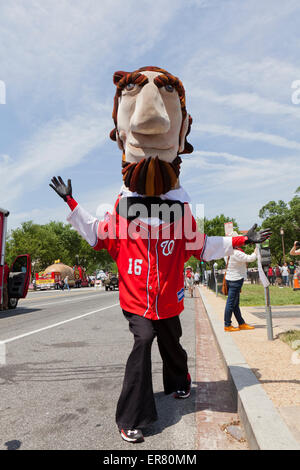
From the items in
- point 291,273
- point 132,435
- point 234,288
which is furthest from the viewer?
point 291,273

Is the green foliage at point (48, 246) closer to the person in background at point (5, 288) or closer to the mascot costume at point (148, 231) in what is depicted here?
the person in background at point (5, 288)

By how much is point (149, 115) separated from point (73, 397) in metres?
2.77

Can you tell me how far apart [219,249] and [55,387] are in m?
2.33

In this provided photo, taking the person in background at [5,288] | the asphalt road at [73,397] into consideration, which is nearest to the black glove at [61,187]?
the asphalt road at [73,397]

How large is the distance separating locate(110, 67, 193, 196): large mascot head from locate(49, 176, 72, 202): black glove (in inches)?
20.8

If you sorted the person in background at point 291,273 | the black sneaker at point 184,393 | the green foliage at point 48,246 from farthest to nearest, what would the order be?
1. the green foliage at point 48,246
2. the person in background at point 291,273
3. the black sneaker at point 184,393

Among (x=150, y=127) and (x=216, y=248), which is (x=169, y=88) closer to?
(x=150, y=127)

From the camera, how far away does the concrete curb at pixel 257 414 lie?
7.26 ft

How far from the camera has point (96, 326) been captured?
8.56m

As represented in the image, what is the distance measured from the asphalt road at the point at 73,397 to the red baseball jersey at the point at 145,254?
917 mm

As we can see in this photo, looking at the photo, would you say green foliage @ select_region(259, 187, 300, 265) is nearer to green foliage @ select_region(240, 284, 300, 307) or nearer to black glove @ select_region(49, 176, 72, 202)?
green foliage @ select_region(240, 284, 300, 307)

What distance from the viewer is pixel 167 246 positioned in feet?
9.91

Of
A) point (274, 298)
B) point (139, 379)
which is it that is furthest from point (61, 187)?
point (274, 298)

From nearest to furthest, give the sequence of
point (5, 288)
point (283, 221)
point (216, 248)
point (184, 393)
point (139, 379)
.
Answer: point (139, 379), point (216, 248), point (184, 393), point (5, 288), point (283, 221)
